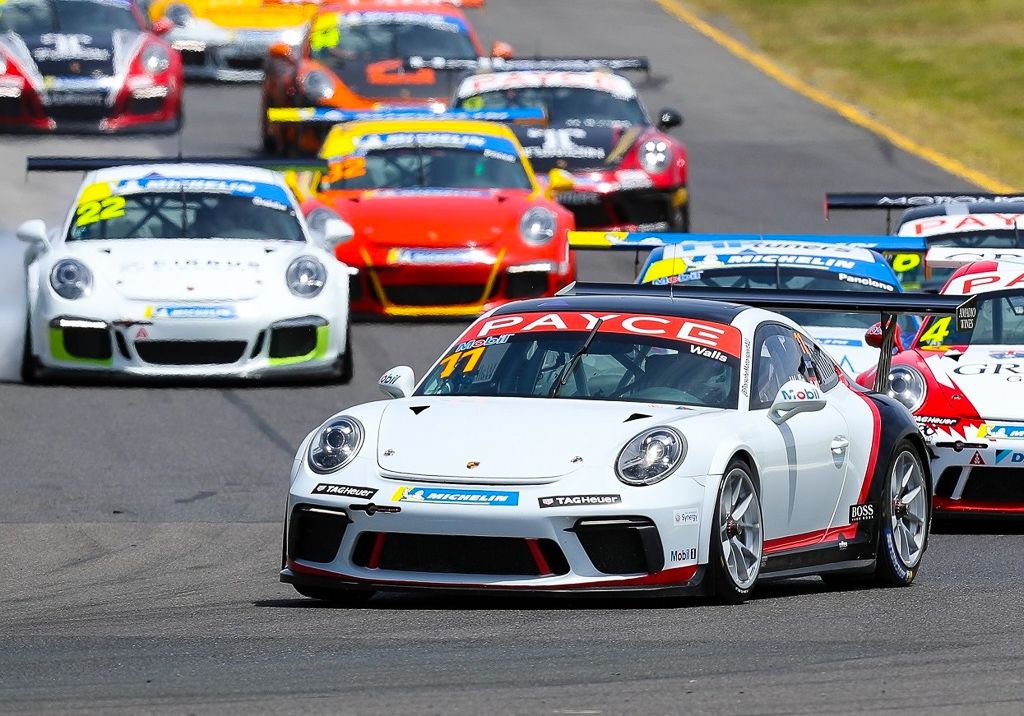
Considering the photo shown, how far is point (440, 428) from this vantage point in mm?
8484

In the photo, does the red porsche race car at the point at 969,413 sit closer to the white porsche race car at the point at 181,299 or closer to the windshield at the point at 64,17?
the white porsche race car at the point at 181,299

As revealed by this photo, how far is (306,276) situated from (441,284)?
6.47 feet

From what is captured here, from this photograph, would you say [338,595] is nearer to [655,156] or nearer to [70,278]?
[70,278]

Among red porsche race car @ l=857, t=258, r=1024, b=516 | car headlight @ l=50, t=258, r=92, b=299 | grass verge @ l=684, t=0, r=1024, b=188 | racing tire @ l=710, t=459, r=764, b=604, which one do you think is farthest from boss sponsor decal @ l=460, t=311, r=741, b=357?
grass verge @ l=684, t=0, r=1024, b=188

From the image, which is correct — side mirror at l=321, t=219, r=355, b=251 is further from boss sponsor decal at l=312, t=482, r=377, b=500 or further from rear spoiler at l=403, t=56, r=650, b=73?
boss sponsor decal at l=312, t=482, r=377, b=500

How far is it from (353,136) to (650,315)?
9642 millimetres

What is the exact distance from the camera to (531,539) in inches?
318

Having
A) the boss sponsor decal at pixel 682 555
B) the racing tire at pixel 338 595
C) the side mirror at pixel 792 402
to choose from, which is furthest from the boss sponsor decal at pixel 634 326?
the racing tire at pixel 338 595

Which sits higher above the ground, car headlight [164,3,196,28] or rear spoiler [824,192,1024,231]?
rear spoiler [824,192,1024,231]

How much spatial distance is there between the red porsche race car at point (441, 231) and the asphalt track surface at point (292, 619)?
0.58 metres

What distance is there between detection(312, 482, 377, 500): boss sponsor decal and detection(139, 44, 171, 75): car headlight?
15110 millimetres

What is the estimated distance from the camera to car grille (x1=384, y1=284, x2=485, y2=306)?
16.8m

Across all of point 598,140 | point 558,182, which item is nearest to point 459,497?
point 558,182

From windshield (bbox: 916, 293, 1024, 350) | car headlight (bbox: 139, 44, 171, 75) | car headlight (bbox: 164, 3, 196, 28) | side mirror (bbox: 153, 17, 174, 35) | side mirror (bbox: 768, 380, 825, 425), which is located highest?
side mirror (bbox: 768, 380, 825, 425)
